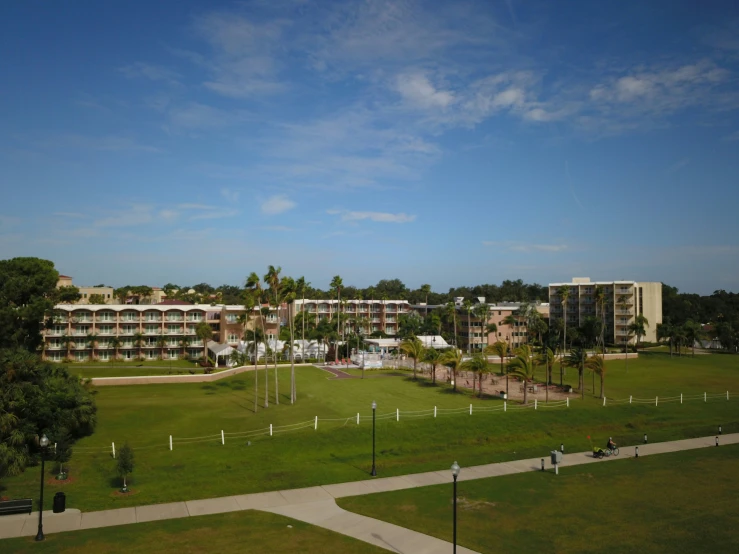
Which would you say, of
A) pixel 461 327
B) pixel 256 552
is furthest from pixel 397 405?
pixel 461 327

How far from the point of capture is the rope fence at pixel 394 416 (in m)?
37.8

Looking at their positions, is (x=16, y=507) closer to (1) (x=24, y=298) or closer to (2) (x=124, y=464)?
(2) (x=124, y=464)

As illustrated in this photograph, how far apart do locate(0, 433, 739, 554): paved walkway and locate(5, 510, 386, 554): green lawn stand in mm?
819

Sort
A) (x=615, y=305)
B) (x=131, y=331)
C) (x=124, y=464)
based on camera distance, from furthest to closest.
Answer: (x=615, y=305), (x=131, y=331), (x=124, y=464)

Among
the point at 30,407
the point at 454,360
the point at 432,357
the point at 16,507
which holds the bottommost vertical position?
the point at 16,507

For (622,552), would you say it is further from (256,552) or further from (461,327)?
(461,327)

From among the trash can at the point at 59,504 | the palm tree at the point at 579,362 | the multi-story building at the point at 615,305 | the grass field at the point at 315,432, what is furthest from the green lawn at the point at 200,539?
the multi-story building at the point at 615,305

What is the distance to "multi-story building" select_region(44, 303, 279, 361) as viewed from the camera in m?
89.1

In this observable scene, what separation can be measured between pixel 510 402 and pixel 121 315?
67.6m

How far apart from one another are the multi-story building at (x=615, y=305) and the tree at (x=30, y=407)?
98.3 metres

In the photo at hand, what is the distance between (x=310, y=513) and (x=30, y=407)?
21394 millimetres

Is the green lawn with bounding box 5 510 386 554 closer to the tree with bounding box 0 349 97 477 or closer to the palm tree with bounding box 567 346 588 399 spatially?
the tree with bounding box 0 349 97 477

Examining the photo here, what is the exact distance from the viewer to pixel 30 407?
35219mm

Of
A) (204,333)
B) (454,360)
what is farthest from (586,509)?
(204,333)
